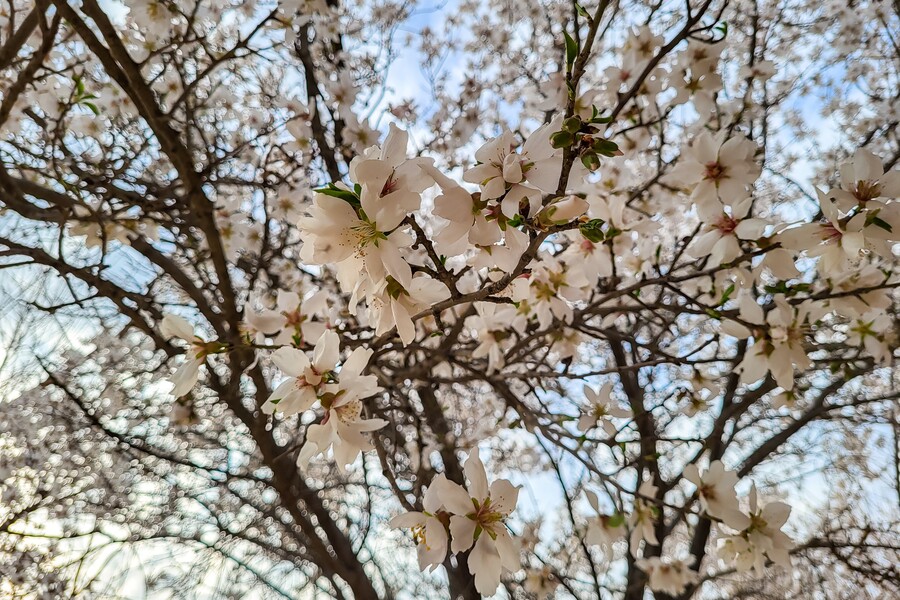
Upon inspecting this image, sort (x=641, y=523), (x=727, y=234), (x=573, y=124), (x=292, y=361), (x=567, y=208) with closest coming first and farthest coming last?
(x=573, y=124) < (x=567, y=208) < (x=292, y=361) < (x=727, y=234) < (x=641, y=523)

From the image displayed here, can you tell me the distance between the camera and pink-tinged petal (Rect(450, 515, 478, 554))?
85 centimetres

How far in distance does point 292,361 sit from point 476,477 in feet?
1.25

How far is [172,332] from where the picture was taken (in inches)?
40.6

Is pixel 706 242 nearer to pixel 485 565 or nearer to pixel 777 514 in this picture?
pixel 777 514

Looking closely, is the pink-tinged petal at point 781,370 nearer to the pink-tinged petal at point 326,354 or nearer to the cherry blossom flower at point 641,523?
the cherry blossom flower at point 641,523

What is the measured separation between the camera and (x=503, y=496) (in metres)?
0.88

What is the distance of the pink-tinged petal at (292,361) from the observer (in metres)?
0.83

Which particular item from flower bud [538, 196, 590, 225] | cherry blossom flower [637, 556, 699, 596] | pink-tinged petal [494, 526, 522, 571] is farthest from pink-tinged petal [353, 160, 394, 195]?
cherry blossom flower [637, 556, 699, 596]

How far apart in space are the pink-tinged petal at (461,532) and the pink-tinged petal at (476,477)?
0.05m

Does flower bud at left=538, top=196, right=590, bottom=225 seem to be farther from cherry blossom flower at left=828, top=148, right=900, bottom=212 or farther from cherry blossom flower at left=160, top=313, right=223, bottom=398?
cherry blossom flower at left=160, top=313, right=223, bottom=398

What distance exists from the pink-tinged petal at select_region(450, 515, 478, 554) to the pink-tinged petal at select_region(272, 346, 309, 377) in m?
0.36

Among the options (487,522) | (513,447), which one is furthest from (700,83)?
(513,447)

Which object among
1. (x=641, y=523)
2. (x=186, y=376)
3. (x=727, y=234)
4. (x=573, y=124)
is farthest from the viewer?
(x=641, y=523)

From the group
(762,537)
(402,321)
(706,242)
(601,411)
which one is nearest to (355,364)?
(402,321)
